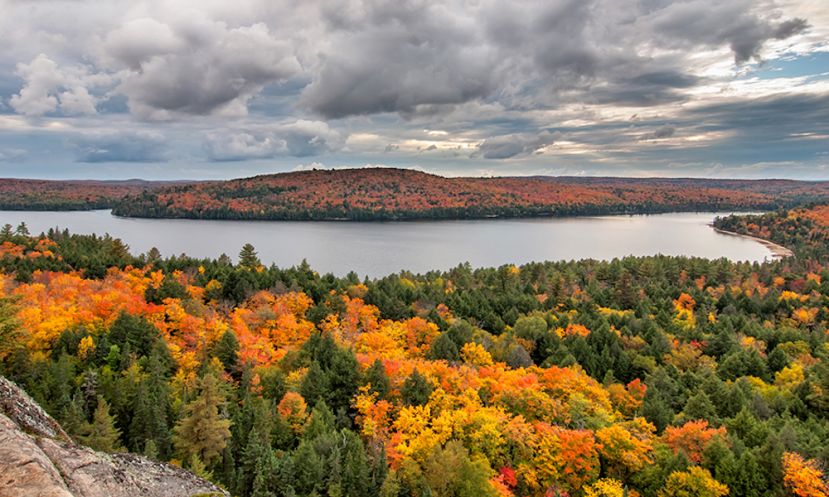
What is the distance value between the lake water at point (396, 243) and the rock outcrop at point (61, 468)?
298 ft

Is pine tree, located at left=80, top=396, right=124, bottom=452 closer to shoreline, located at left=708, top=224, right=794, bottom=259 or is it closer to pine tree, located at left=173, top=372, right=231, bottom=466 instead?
pine tree, located at left=173, top=372, right=231, bottom=466

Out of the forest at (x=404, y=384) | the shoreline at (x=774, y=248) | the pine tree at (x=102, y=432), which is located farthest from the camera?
the shoreline at (x=774, y=248)

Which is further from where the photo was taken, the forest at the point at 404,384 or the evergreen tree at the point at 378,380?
the evergreen tree at the point at 378,380

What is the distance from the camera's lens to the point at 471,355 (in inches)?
1874

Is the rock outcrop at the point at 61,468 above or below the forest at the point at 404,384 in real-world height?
above

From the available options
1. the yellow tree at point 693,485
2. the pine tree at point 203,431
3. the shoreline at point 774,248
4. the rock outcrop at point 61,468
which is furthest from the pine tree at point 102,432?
the shoreline at point 774,248

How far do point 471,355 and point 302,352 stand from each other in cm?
1517

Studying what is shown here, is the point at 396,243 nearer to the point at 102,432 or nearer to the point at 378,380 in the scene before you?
the point at 378,380

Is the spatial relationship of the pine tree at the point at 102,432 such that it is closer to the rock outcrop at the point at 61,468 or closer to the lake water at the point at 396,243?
the rock outcrop at the point at 61,468

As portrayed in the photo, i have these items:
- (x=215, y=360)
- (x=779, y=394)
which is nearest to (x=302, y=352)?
(x=215, y=360)

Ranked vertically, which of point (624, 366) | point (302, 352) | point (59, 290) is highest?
point (59, 290)

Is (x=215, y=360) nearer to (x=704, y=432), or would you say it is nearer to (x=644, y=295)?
(x=704, y=432)

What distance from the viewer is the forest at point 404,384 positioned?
88.5ft

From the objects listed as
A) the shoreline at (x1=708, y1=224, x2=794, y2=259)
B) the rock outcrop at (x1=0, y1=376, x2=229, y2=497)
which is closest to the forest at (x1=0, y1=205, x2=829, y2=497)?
the rock outcrop at (x1=0, y1=376, x2=229, y2=497)
